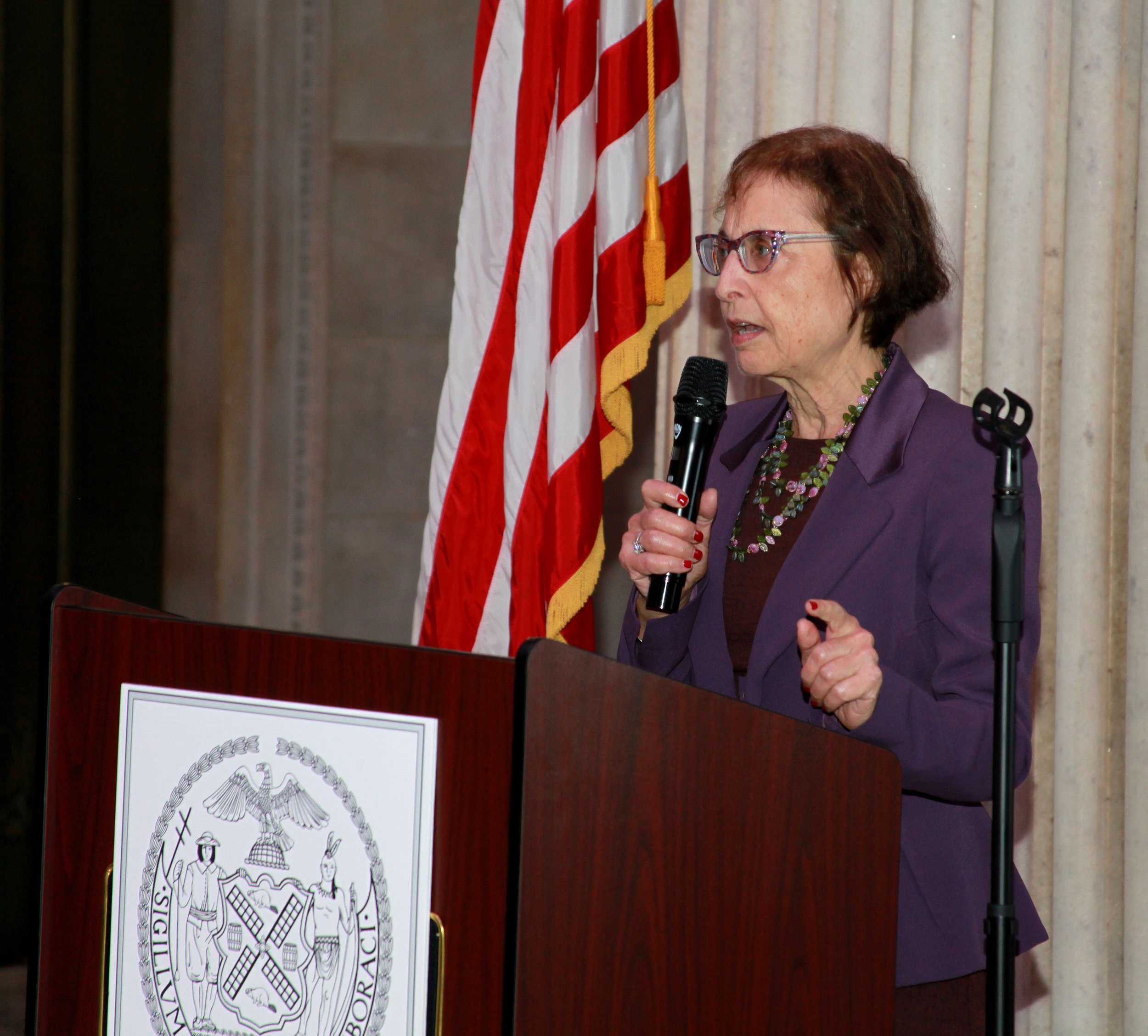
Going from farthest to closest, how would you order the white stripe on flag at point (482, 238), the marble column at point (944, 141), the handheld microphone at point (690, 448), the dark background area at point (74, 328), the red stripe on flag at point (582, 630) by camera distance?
1. the dark background area at point (74, 328)
2. the white stripe on flag at point (482, 238)
3. the red stripe on flag at point (582, 630)
4. the marble column at point (944, 141)
5. the handheld microphone at point (690, 448)

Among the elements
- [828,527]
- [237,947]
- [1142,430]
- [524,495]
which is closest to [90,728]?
[237,947]

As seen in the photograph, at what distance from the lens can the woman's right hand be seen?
1.54m

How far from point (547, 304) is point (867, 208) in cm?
105

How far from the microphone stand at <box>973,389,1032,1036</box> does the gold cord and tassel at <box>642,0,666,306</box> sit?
1.20 meters

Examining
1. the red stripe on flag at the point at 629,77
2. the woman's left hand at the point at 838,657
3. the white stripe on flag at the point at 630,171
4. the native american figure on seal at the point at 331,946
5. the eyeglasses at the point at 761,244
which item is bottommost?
the native american figure on seal at the point at 331,946

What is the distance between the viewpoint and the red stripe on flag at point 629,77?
2.56 m

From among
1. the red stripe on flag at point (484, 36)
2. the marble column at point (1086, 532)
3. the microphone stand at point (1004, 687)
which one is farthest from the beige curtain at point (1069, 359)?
the microphone stand at point (1004, 687)

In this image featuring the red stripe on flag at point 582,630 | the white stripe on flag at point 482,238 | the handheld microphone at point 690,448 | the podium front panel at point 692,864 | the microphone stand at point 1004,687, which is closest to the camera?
the podium front panel at point 692,864

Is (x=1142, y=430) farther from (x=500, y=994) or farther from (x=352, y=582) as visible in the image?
(x=352, y=582)

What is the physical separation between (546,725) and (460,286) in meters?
1.90

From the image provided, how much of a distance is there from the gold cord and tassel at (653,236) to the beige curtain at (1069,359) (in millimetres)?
502

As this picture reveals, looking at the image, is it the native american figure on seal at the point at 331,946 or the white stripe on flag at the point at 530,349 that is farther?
the white stripe on flag at the point at 530,349

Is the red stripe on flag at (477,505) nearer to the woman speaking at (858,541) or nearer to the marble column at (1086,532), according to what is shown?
the woman speaking at (858,541)

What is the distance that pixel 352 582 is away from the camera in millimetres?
4359
